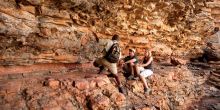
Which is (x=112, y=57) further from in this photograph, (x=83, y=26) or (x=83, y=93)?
(x=83, y=26)

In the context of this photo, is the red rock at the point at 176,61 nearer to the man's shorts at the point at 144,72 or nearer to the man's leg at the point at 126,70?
the man's shorts at the point at 144,72

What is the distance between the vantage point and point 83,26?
11633 millimetres

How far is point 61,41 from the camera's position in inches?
432

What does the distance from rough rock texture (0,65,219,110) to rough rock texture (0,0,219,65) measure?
2.76 ft

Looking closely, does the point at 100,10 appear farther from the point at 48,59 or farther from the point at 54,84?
the point at 54,84

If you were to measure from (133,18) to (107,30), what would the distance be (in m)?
1.52

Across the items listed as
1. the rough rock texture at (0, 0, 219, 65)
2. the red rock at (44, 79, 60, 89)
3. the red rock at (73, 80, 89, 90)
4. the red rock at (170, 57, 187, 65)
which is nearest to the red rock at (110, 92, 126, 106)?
the red rock at (73, 80, 89, 90)

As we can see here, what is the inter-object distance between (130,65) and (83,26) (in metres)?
2.40

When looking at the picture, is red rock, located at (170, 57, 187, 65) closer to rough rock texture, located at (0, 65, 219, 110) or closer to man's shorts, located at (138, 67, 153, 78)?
rough rock texture, located at (0, 65, 219, 110)

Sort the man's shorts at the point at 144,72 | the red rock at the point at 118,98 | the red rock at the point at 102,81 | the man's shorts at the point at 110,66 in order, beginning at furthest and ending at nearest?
the man's shorts at the point at 144,72, the man's shorts at the point at 110,66, the red rock at the point at 102,81, the red rock at the point at 118,98

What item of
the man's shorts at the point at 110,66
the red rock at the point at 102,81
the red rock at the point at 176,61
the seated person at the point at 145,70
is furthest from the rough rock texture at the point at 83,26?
the seated person at the point at 145,70

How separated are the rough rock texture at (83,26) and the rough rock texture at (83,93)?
0.84 metres

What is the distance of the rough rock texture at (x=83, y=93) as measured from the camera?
9.10 metres

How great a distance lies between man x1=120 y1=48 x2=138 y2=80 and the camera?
11.7m
